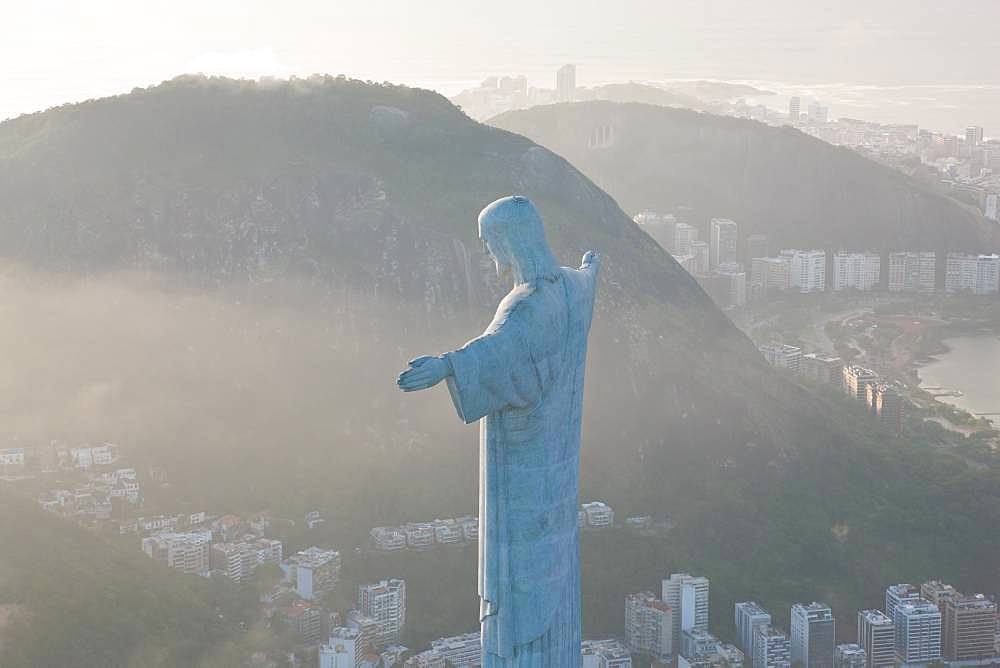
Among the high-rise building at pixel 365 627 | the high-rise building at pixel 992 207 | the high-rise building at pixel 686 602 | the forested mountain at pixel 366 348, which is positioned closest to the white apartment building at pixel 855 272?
the high-rise building at pixel 992 207

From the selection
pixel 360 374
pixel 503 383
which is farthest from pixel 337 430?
pixel 503 383

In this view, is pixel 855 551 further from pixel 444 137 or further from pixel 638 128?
pixel 638 128

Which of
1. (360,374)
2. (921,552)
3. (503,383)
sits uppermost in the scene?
(503,383)

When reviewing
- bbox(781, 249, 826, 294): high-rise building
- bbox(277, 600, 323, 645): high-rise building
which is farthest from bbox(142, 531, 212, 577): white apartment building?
bbox(781, 249, 826, 294): high-rise building

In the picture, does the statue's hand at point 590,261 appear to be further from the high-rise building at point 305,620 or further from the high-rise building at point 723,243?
the high-rise building at point 723,243

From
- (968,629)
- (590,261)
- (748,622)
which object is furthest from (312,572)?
(590,261)

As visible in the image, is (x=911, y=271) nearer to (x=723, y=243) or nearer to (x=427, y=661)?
(x=723, y=243)
